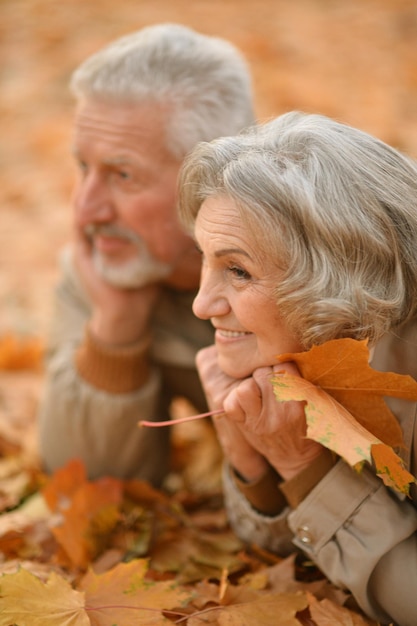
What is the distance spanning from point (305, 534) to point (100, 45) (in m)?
7.10

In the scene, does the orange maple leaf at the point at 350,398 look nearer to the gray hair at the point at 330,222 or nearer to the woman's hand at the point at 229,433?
the gray hair at the point at 330,222

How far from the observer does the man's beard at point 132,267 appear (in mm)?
2596

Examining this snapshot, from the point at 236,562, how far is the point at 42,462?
110 centimetres

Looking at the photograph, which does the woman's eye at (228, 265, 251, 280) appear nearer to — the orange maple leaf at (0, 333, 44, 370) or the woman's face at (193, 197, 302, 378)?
the woman's face at (193, 197, 302, 378)

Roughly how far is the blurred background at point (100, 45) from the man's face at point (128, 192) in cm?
189

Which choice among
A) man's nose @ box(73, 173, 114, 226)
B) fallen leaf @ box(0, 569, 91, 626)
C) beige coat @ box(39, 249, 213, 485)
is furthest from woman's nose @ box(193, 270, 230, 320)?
beige coat @ box(39, 249, 213, 485)

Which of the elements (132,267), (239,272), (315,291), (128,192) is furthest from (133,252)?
(315,291)

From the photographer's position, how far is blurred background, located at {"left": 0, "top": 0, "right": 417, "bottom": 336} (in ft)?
17.7

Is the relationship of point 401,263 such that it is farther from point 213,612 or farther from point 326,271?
point 213,612

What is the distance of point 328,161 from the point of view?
66.1 inches

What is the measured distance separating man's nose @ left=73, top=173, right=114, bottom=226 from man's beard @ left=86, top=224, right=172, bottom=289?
62 millimetres

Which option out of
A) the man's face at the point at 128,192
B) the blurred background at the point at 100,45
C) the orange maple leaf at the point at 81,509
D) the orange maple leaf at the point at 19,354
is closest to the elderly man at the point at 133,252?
the man's face at the point at 128,192

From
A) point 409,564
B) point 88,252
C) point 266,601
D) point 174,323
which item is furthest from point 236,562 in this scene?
point 88,252

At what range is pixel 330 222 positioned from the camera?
1630 millimetres
